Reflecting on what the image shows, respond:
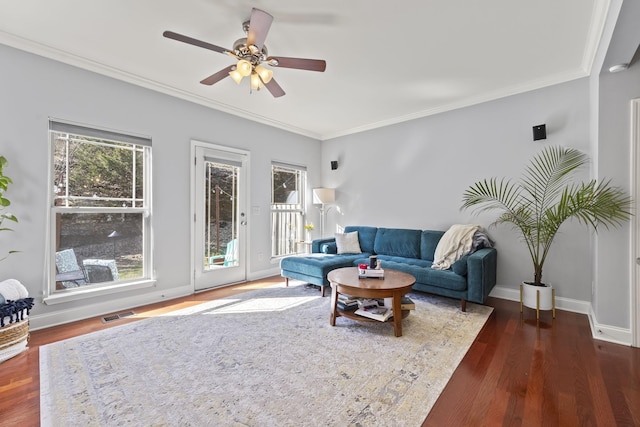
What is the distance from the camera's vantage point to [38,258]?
2.74 m

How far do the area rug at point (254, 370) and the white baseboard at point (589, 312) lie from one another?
0.83 metres

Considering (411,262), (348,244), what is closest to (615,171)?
(411,262)

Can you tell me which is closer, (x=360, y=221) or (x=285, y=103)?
(x=285, y=103)

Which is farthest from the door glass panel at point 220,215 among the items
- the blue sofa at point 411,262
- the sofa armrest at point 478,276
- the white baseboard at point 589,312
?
the white baseboard at point 589,312

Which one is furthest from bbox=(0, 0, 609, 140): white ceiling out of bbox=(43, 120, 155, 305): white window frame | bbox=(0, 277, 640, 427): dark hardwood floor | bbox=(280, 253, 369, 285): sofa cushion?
bbox=(0, 277, 640, 427): dark hardwood floor

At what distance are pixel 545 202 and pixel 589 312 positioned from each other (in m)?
1.26

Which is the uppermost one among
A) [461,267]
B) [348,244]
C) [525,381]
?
[348,244]

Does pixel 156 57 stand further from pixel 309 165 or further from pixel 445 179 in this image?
pixel 445 179

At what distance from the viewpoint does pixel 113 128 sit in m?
3.18

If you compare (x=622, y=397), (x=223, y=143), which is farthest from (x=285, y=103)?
(x=622, y=397)

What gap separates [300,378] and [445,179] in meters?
A: 3.44

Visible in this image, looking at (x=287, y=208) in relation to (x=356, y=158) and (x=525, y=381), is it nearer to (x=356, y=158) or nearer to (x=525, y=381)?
(x=356, y=158)

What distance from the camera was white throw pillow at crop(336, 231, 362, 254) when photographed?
4567 mm

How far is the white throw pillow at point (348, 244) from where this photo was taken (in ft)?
15.0
